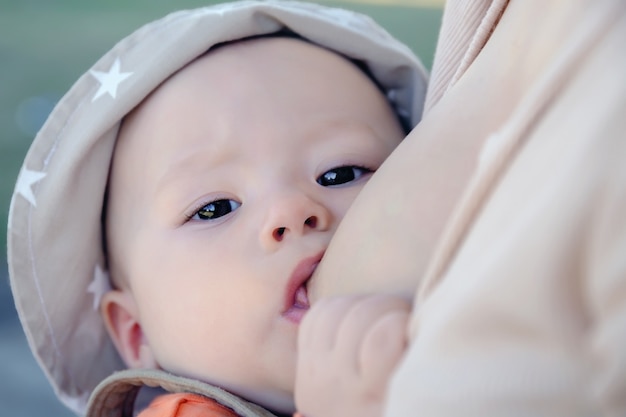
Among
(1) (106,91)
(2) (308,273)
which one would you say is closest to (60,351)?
(1) (106,91)

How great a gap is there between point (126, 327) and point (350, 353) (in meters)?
0.62

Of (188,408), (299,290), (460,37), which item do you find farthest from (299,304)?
(460,37)

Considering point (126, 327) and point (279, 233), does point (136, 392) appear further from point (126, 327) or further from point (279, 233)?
point (279, 233)

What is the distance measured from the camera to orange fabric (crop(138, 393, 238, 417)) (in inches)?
29.3

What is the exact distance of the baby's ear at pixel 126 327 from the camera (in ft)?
3.20

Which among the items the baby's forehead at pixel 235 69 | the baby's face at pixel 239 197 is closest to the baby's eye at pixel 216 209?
the baby's face at pixel 239 197

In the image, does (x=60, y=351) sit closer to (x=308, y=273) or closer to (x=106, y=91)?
(x=106, y=91)

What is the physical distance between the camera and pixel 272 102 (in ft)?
2.87

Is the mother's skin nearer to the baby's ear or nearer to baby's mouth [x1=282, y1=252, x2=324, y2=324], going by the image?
baby's mouth [x1=282, y1=252, x2=324, y2=324]

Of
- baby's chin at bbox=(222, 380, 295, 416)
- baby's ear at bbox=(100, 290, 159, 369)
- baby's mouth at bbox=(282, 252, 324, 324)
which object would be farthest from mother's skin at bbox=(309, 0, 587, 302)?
baby's ear at bbox=(100, 290, 159, 369)

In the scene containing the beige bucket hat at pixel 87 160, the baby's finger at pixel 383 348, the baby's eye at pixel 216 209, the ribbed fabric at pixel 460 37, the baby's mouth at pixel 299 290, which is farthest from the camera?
the beige bucket hat at pixel 87 160

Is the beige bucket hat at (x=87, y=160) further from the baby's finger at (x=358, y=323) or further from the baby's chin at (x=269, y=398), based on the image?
the baby's finger at (x=358, y=323)

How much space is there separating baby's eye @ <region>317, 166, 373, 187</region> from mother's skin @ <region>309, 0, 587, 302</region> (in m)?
0.27

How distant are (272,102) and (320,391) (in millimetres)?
473
